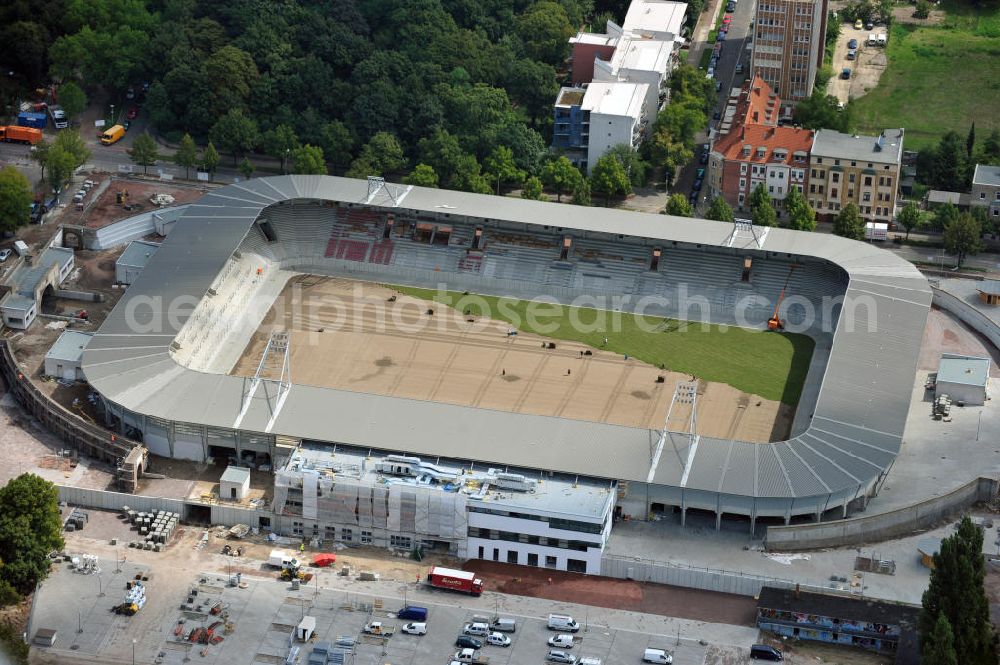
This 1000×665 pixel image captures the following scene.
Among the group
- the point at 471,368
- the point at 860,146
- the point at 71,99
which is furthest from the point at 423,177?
the point at 860,146

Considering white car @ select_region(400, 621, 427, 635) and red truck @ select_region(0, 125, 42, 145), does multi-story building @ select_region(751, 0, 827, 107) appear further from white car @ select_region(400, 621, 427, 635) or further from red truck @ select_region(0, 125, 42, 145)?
white car @ select_region(400, 621, 427, 635)

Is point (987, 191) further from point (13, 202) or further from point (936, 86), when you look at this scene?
point (13, 202)

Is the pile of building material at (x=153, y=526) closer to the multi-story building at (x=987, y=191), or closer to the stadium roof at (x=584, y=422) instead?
the stadium roof at (x=584, y=422)

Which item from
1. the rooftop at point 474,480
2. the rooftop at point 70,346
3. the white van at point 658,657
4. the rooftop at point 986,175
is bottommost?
the white van at point 658,657

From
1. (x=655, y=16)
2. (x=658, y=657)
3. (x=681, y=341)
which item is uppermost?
(x=655, y=16)

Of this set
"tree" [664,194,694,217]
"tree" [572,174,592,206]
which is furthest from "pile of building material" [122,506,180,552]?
"tree" [664,194,694,217]

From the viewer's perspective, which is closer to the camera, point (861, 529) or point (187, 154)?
point (861, 529)

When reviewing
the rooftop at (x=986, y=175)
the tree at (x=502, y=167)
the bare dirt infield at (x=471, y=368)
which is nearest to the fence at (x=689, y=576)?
the bare dirt infield at (x=471, y=368)

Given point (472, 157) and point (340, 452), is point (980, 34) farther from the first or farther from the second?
point (340, 452)
